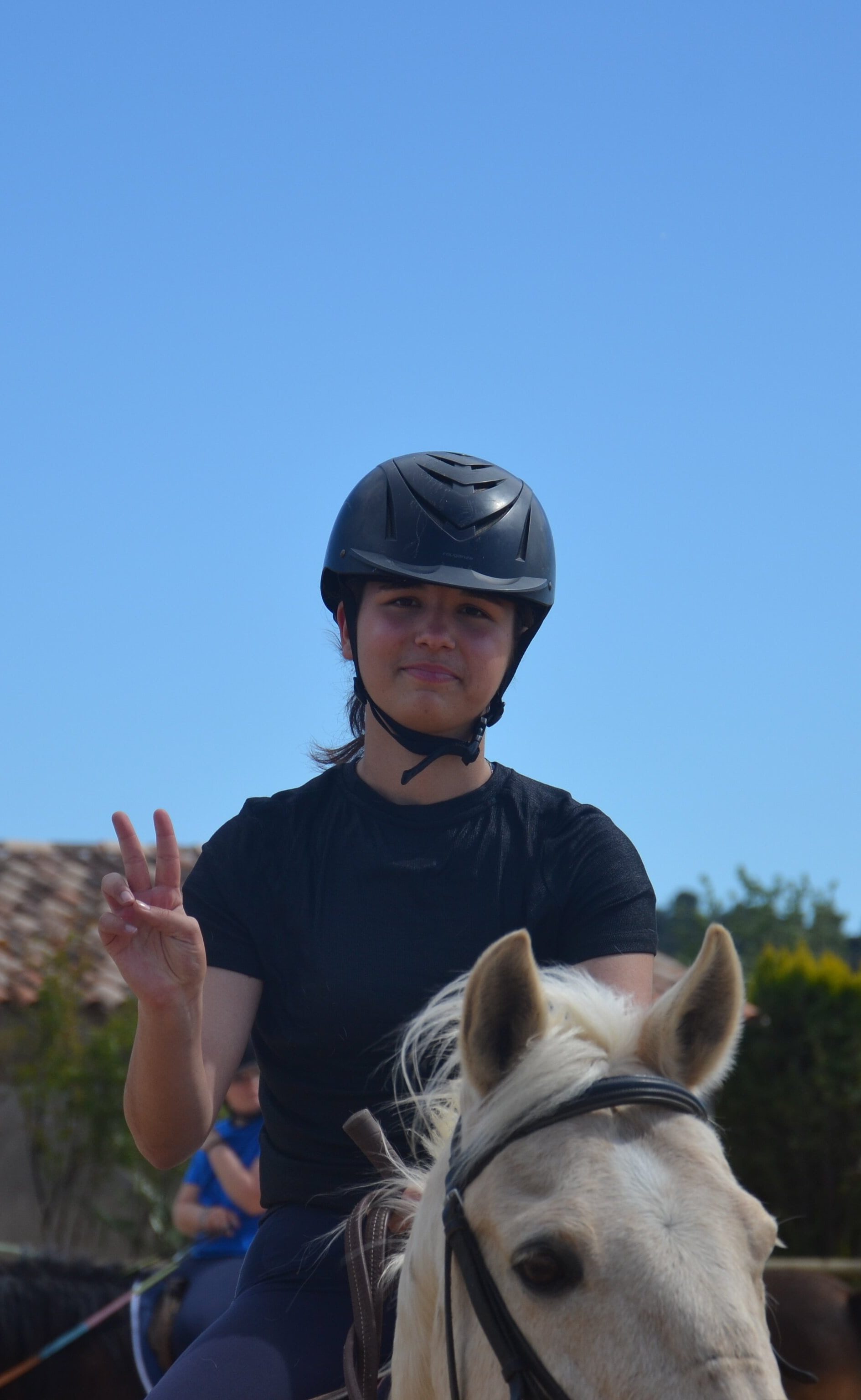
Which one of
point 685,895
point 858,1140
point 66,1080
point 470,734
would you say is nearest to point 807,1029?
point 858,1140

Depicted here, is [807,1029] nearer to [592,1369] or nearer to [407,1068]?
[407,1068]

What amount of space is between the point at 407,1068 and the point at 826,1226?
1038 centimetres

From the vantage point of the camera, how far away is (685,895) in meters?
66.7

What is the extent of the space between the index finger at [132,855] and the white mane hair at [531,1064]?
522 millimetres

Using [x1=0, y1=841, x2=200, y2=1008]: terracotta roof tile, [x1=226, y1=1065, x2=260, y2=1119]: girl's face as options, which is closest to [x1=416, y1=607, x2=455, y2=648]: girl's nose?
[x1=226, y1=1065, x2=260, y2=1119]: girl's face

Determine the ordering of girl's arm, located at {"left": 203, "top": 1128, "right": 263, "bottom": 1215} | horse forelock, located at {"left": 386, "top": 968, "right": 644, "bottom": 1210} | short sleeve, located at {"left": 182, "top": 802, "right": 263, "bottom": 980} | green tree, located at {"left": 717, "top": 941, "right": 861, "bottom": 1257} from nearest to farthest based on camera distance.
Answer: horse forelock, located at {"left": 386, "top": 968, "right": 644, "bottom": 1210} → short sleeve, located at {"left": 182, "top": 802, "right": 263, "bottom": 980} → girl's arm, located at {"left": 203, "top": 1128, "right": 263, "bottom": 1215} → green tree, located at {"left": 717, "top": 941, "right": 861, "bottom": 1257}

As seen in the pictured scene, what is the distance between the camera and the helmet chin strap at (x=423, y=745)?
9.25ft

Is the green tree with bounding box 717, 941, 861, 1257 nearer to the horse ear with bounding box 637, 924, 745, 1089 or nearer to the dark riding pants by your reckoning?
the dark riding pants

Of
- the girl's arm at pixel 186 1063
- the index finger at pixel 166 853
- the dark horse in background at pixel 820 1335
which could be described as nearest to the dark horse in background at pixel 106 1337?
the dark horse in background at pixel 820 1335

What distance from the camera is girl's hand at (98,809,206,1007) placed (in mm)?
2191

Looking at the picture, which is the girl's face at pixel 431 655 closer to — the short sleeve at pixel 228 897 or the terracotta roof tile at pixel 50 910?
the short sleeve at pixel 228 897

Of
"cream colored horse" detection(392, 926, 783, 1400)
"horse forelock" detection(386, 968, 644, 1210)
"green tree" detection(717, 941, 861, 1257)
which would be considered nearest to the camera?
"cream colored horse" detection(392, 926, 783, 1400)

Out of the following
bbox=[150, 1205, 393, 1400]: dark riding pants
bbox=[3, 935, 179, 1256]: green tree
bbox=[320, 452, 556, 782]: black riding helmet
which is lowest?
bbox=[3, 935, 179, 1256]: green tree

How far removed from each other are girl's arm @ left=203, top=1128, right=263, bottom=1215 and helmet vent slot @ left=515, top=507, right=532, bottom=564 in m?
3.64
